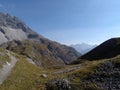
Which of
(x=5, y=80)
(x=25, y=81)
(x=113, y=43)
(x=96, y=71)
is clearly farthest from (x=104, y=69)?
(x=113, y=43)

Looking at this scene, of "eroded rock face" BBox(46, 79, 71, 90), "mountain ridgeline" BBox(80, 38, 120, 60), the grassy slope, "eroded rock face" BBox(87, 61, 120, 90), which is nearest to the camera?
the grassy slope

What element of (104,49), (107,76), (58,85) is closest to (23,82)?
(58,85)

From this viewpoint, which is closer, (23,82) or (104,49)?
(23,82)

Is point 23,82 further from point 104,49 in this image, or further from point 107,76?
point 104,49

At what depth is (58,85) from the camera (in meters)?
45.3

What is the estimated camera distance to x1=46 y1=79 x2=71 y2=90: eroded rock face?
147 feet

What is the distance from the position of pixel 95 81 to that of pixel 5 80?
18971mm

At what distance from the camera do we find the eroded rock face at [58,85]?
4468 cm

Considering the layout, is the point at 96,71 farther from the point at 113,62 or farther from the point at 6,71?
the point at 6,71

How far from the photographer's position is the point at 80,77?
162ft

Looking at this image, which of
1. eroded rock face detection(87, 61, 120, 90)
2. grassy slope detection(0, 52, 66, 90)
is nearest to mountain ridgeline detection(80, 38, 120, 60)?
eroded rock face detection(87, 61, 120, 90)

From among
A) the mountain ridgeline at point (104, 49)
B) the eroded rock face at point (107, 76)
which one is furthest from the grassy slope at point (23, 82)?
the mountain ridgeline at point (104, 49)

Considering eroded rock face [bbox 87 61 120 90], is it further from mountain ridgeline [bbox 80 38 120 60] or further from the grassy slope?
mountain ridgeline [bbox 80 38 120 60]

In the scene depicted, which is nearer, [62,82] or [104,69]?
[62,82]
